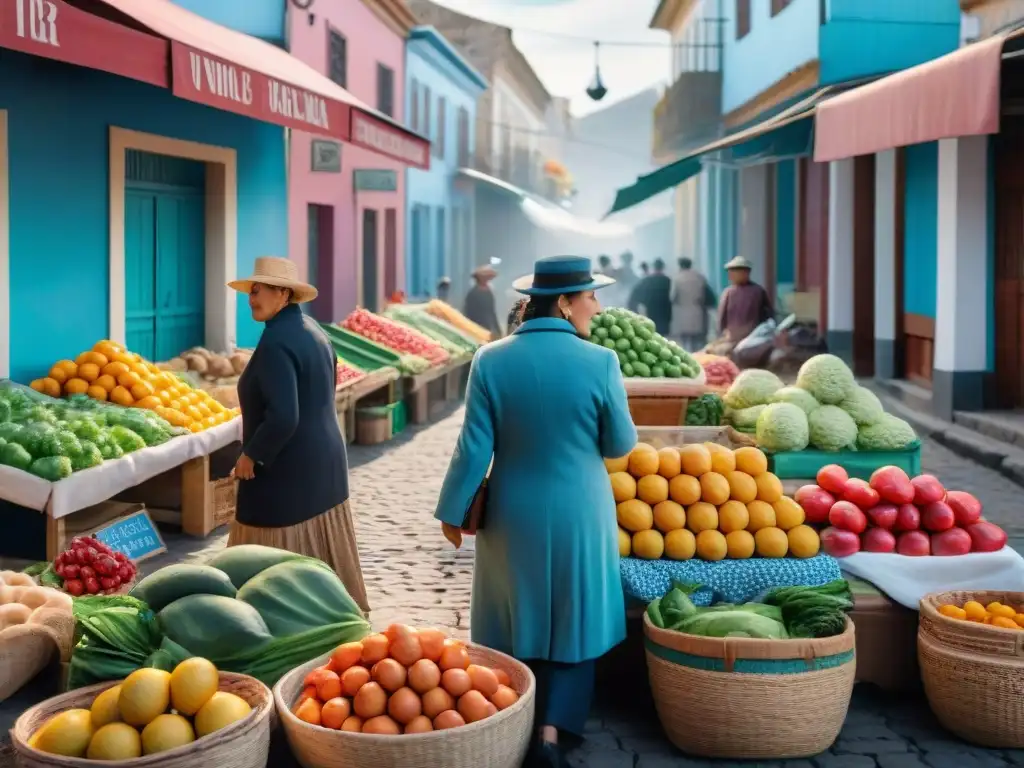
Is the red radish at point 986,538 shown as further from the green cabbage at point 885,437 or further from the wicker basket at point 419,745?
the wicker basket at point 419,745

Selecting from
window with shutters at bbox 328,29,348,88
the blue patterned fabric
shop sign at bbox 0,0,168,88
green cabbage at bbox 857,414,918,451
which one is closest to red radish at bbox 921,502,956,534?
the blue patterned fabric

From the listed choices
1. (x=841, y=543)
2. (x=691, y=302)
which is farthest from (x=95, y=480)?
(x=691, y=302)

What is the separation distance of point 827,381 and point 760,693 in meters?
3.07

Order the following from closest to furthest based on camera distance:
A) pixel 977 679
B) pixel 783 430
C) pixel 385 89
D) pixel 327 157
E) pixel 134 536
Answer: pixel 977 679
pixel 783 430
pixel 134 536
pixel 327 157
pixel 385 89

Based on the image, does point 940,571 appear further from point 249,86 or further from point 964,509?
point 249,86

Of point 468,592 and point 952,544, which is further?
point 468,592

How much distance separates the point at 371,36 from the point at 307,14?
197 inches

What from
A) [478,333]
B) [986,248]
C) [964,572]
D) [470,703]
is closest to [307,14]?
[478,333]

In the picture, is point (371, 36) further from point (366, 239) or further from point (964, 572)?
point (964, 572)

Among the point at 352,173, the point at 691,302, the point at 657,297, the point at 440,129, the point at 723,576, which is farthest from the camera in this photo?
the point at 440,129

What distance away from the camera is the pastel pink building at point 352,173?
17250mm

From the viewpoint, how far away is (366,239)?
2314 centimetres

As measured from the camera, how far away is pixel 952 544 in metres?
5.77

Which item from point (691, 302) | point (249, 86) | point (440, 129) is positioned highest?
point (440, 129)
